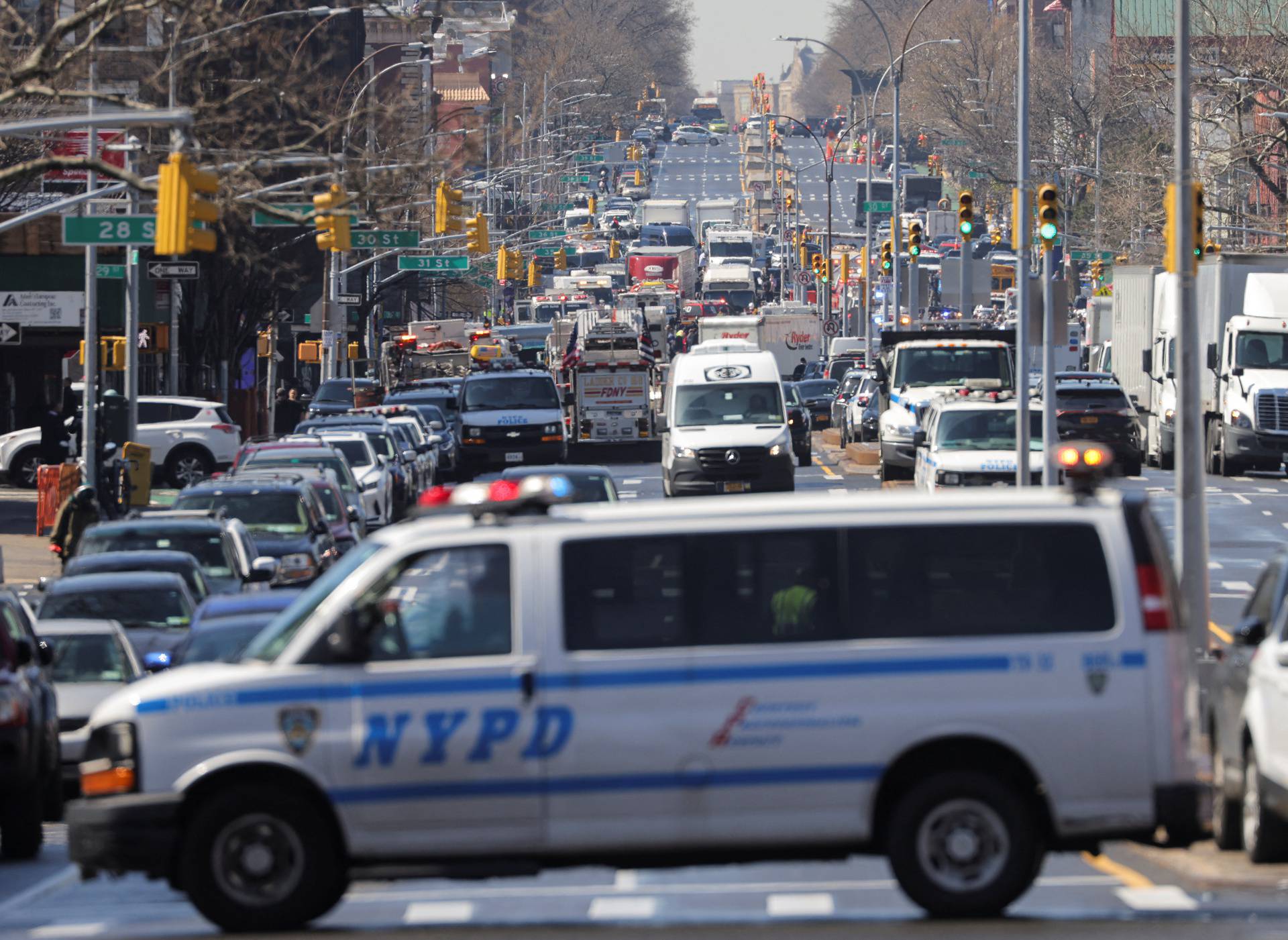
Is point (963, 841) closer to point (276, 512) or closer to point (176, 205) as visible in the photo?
point (176, 205)

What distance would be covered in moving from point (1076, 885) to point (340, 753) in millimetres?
4204

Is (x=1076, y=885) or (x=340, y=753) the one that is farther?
(x=1076, y=885)

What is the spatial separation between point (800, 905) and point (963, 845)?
4.31 ft

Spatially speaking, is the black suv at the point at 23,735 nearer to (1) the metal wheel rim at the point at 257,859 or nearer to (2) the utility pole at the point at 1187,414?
(1) the metal wheel rim at the point at 257,859

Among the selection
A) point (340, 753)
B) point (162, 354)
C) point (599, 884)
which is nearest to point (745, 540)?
point (340, 753)

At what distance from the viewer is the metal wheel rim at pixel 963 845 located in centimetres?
976

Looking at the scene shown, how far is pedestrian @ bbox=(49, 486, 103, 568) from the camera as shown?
27344 millimetres

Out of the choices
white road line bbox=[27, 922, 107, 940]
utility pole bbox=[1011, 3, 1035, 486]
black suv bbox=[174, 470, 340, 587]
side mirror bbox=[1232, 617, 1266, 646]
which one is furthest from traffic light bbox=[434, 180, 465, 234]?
white road line bbox=[27, 922, 107, 940]

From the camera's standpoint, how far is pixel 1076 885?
11641mm

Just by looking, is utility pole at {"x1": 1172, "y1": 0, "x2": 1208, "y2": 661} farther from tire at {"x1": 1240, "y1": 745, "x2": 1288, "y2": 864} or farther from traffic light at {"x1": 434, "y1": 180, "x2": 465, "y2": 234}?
traffic light at {"x1": 434, "y1": 180, "x2": 465, "y2": 234}

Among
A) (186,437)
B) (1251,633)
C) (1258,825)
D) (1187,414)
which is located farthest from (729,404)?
(1258,825)

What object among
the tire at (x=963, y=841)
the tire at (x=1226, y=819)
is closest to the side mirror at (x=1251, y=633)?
the tire at (x=1226, y=819)

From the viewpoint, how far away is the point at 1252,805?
11445mm

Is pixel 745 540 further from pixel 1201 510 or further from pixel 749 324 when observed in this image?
pixel 749 324
